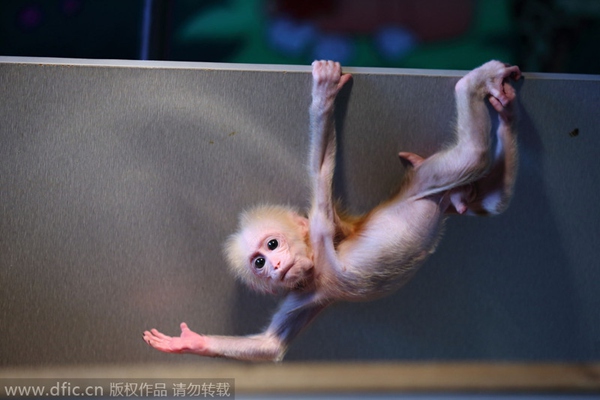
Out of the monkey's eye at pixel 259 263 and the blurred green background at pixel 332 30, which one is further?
the blurred green background at pixel 332 30

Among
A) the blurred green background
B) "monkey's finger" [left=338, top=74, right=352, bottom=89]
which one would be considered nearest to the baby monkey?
"monkey's finger" [left=338, top=74, right=352, bottom=89]

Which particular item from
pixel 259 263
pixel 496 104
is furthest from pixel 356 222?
pixel 496 104

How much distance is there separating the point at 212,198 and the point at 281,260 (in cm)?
19

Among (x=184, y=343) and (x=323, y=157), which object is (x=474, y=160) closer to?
(x=323, y=157)

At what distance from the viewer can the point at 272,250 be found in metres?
0.87

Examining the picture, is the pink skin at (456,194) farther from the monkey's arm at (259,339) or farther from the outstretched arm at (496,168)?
the monkey's arm at (259,339)

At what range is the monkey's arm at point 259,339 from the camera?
3.12 ft

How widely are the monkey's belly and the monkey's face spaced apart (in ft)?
0.25

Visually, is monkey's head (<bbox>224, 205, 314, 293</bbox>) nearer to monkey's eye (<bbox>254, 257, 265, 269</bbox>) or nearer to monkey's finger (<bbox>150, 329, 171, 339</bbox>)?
monkey's eye (<bbox>254, 257, 265, 269</bbox>)

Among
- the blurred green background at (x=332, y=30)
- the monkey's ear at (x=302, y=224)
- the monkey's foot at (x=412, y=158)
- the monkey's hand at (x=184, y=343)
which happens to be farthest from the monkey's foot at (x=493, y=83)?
the blurred green background at (x=332, y=30)

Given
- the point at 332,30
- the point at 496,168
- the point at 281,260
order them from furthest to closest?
the point at 332,30, the point at 496,168, the point at 281,260

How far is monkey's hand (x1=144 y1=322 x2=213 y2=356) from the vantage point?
0.95 meters

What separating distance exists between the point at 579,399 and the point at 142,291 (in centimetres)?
88

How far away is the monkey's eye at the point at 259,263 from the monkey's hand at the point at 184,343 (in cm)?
18
